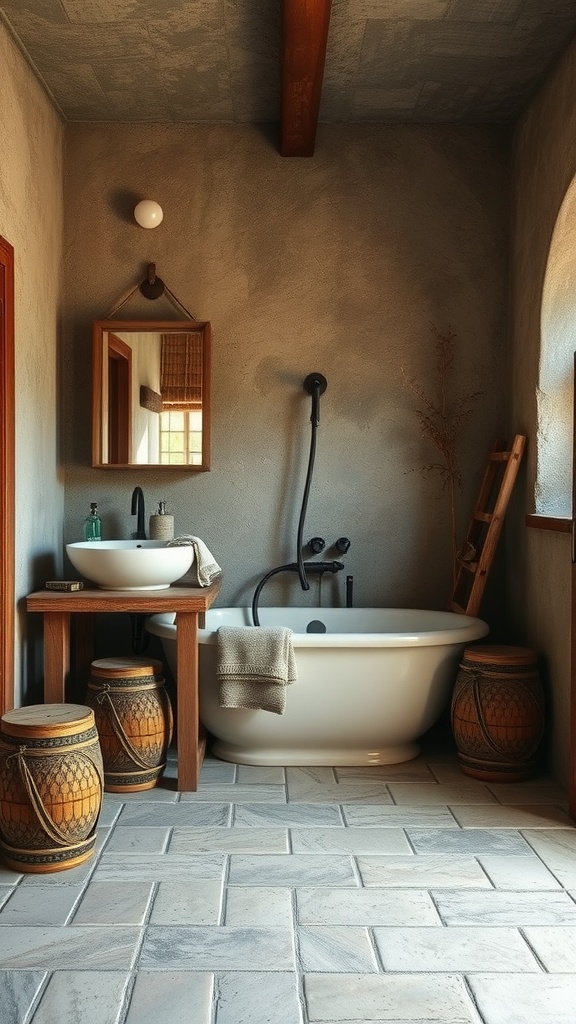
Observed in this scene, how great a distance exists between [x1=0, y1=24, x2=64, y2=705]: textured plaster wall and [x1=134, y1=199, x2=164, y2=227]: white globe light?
1.23 ft

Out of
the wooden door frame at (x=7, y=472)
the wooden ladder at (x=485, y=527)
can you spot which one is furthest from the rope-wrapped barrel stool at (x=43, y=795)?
the wooden ladder at (x=485, y=527)

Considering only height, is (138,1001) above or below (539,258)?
below

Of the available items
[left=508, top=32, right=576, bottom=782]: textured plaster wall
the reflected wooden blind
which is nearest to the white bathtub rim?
[left=508, top=32, right=576, bottom=782]: textured plaster wall

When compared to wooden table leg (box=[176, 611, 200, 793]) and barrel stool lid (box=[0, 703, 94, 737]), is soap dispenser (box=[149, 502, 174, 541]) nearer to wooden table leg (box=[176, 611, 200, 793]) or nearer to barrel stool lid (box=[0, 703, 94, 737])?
wooden table leg (box=[176, 611, 200, 793])

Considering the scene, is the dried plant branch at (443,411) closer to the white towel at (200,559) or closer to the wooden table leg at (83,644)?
the white towel at (200,559)

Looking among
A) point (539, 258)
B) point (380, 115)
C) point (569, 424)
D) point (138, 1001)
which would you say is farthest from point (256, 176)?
point (138, 1001)

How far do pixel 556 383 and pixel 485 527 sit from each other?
785 millimetres

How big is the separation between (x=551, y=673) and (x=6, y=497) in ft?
7.36

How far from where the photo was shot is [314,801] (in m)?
3.64

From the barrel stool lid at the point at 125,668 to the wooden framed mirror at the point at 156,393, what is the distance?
3.39 feet

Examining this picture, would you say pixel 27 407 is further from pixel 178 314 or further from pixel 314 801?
pixel 314 801

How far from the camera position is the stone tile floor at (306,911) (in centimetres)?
222

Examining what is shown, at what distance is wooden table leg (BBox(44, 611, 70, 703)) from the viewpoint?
3754 mm

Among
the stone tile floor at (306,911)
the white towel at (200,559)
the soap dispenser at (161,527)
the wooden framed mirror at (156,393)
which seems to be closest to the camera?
the stone tile floor at (306,911)
